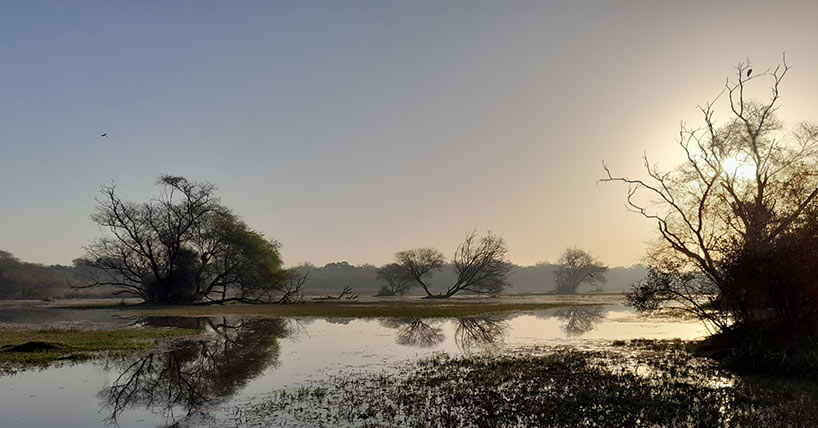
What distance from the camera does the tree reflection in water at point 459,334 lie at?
26.7m

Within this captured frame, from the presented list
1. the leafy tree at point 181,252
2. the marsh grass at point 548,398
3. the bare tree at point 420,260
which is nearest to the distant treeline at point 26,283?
the leafy tree at point 181,252

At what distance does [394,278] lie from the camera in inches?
4683

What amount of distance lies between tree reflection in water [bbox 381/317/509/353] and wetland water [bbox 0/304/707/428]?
0.20 feet

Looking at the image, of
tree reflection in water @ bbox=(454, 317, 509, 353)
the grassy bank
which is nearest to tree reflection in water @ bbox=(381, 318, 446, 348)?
tree reflection in water @ bbox=(454, 317, 509, 353)

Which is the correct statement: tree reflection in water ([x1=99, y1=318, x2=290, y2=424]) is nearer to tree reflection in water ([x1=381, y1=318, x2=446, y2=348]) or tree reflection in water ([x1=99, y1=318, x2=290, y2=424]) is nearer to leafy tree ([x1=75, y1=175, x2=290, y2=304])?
tree reflection in water ([x1=381, y1=318, x2=446, y2=348])

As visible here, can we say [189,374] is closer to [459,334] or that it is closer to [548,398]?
[548,398]

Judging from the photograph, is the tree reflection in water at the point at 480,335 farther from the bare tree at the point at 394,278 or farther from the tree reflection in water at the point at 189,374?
the bare tree at the point at 394,278

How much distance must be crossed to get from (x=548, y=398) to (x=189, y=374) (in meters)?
12.0

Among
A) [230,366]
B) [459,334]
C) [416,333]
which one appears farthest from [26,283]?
[230,366]

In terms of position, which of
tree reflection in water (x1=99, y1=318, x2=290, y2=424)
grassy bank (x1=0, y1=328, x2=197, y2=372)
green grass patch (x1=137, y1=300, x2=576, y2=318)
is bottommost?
tree reflection in water (x1=99, y1=318, x2=290, y2=424)

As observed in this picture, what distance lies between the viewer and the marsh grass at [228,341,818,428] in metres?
11.4

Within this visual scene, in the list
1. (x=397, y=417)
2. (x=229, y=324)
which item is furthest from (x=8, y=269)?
(x=397, y=417)

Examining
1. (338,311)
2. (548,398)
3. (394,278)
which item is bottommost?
(548,398)

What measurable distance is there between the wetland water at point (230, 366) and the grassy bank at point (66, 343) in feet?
5.25
